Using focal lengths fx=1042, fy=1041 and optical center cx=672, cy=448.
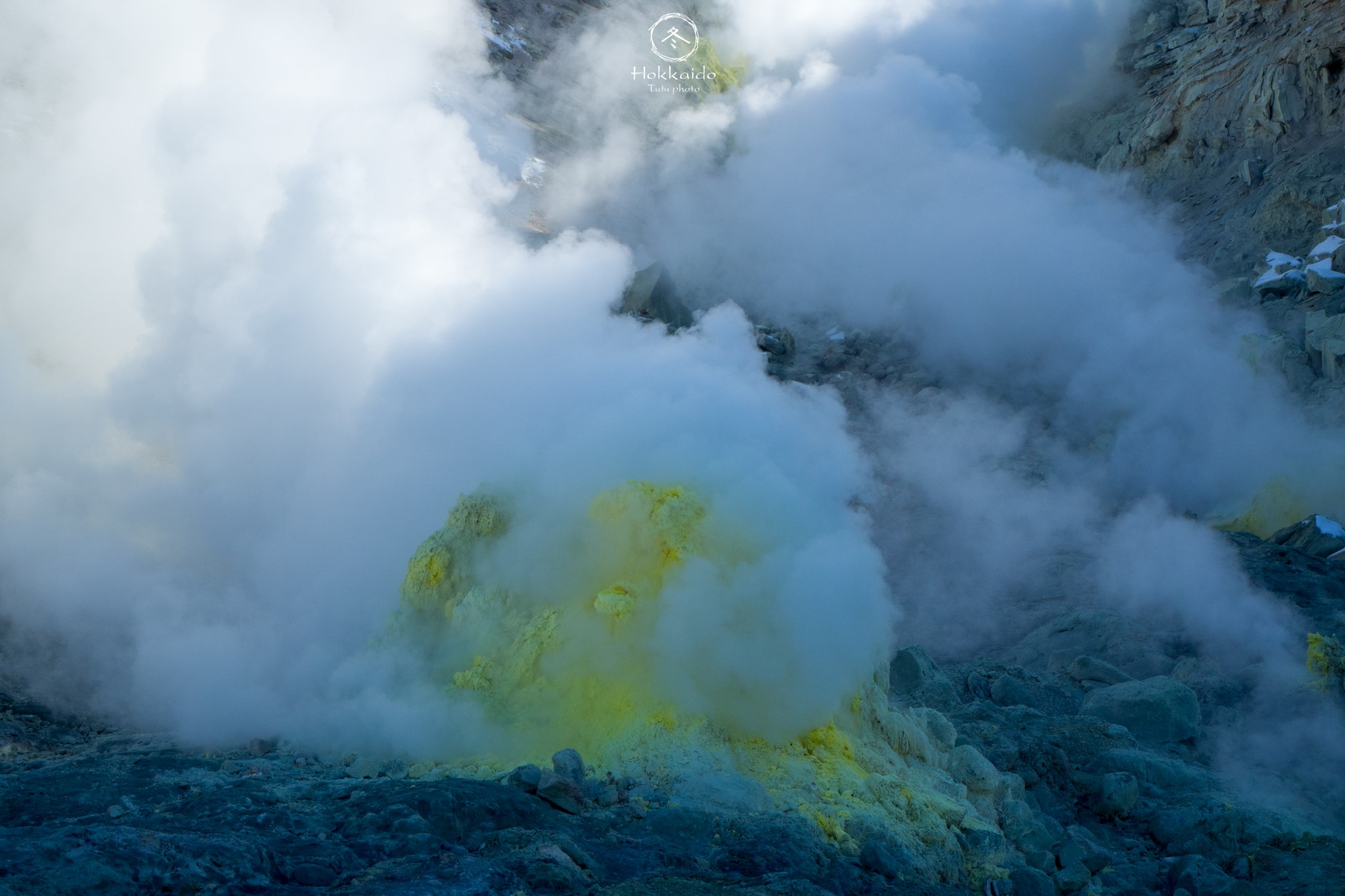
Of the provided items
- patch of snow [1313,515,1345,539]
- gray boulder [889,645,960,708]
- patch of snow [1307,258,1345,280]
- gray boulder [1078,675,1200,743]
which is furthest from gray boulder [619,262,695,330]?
patch of snow [1307,258,1345,280]

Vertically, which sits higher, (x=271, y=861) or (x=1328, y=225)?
(x=1328, y=225)

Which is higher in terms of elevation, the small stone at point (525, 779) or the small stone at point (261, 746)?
the small stone at point (261, 746)

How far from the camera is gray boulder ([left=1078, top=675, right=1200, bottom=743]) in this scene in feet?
27.9

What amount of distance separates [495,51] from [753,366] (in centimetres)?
1646

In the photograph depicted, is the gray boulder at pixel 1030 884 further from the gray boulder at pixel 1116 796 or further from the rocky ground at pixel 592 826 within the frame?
the gray boulder at pixel 1116 796

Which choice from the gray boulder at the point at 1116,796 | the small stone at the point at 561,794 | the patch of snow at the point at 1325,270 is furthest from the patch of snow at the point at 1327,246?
the small stone at the point at 561,794

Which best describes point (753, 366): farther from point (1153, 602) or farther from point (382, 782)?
point (382, 782)

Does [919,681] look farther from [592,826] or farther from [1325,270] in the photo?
[1325,270]

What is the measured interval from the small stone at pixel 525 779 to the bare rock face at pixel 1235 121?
16.1m

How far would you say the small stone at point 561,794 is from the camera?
5516 millimetres

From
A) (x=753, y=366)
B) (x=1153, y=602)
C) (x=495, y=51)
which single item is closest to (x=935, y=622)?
(x=1153, y=602)

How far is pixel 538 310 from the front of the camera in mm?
10758

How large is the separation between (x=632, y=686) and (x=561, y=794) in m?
1.20

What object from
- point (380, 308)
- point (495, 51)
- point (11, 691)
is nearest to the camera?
point (11, 691)
